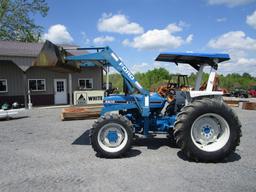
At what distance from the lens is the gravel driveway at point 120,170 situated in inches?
144

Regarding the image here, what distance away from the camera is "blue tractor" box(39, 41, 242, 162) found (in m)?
4.67

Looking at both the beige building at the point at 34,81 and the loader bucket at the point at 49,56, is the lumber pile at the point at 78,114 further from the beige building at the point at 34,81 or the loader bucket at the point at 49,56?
the beige building at the point at 34,81

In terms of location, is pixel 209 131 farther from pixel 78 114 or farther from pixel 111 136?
pixel 78 114

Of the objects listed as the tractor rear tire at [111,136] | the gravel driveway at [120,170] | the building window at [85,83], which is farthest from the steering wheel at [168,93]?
the building window at [85,83]

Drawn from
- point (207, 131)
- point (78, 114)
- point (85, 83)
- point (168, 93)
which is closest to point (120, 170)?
point (207, 131)

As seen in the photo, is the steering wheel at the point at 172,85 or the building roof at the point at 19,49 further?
the building roof at the point at 19,49

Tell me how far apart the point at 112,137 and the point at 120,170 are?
85cm

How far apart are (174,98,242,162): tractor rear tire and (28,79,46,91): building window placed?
52.5ft

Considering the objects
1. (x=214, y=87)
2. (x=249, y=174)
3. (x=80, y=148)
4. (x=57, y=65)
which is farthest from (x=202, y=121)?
(x=57, y=65)

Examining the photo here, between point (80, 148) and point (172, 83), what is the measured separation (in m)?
2.86

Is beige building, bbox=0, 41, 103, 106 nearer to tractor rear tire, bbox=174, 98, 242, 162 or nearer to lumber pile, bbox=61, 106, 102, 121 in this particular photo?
lumber pile, bbox=61, 106, 102, 121

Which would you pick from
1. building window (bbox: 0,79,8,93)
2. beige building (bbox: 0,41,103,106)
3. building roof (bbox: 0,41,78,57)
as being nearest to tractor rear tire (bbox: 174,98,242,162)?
A: building roof (bbox: 0,41,78,57)

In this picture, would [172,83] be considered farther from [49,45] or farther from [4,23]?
[4,23]

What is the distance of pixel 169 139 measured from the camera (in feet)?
20.4
